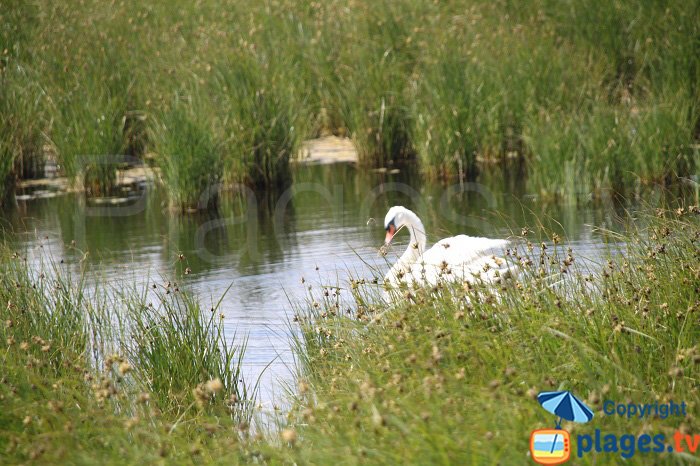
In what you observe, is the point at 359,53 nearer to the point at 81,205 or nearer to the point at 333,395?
the point at 81,205

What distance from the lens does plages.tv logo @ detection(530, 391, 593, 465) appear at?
3.76m

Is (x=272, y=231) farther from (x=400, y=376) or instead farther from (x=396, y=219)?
(x=400, y=376)

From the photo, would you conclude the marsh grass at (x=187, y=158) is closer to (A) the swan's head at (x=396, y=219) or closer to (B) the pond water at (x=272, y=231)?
(B) the pond water at (x=272, y=231)

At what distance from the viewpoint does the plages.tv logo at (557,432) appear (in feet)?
12.3

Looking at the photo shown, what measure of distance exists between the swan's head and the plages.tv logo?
15.6 feet

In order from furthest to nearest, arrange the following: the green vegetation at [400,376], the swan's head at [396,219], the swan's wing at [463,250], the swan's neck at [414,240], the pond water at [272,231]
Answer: the swan's head at [396,219], the pond water at [272,231], the swan's neck at [414,240], the swan's wing at [463,250], the green vegetation at [400,376]

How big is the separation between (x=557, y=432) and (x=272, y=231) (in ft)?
26.1

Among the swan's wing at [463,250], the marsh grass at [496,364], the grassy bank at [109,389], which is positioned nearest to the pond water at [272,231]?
the swan's wing at [463,250]

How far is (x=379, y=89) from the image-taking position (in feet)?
48.6

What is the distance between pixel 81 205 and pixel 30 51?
3.29 metres

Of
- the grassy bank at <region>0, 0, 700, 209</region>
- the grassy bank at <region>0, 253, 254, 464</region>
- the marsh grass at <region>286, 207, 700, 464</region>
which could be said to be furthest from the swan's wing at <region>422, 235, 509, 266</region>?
the grassy bank at <region>0, 0, 700, 209</region>

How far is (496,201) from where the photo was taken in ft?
39.5

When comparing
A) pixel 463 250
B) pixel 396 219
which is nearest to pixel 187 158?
pixel 396 219

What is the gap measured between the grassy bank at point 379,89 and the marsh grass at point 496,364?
601cm
